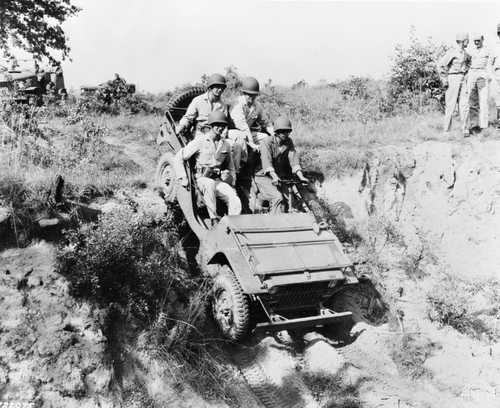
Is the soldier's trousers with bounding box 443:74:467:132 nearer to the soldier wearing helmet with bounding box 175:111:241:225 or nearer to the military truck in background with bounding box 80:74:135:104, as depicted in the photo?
the soldier wearing helmet with bounding box 175:111:241:225

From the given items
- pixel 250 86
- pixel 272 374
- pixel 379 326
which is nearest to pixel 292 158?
pixel 250 86

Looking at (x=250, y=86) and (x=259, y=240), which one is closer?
(x=259, y=240)

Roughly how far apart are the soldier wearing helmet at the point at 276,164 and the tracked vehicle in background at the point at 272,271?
27.8 inches

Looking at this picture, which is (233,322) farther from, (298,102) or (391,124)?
(298,102)

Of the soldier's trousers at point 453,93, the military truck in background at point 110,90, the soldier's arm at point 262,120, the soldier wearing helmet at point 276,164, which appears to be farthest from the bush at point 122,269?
the military truck in background at point 110,90

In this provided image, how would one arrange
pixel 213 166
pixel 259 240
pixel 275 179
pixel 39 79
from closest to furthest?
pixel 259 240 → pixel 213 166 → pixel 275 179 → pixel 39 79

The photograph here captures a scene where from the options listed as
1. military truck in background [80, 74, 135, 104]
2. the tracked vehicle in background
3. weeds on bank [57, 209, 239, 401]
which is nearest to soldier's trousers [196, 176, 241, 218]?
the tracked vehicle in background

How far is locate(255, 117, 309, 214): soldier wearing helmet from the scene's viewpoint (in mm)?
8289

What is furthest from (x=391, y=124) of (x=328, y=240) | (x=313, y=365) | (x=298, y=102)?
(x=313, y=365)

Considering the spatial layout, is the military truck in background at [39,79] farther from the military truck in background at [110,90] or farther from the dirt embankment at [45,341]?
the dirt embankment at [45,341]

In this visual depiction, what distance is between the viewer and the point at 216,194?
7.89m

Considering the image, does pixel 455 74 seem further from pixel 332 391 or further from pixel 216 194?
pixel 332 391

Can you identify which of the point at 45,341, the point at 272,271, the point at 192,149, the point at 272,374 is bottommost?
the point at 272,374

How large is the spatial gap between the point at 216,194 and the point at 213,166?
14.7 inches
